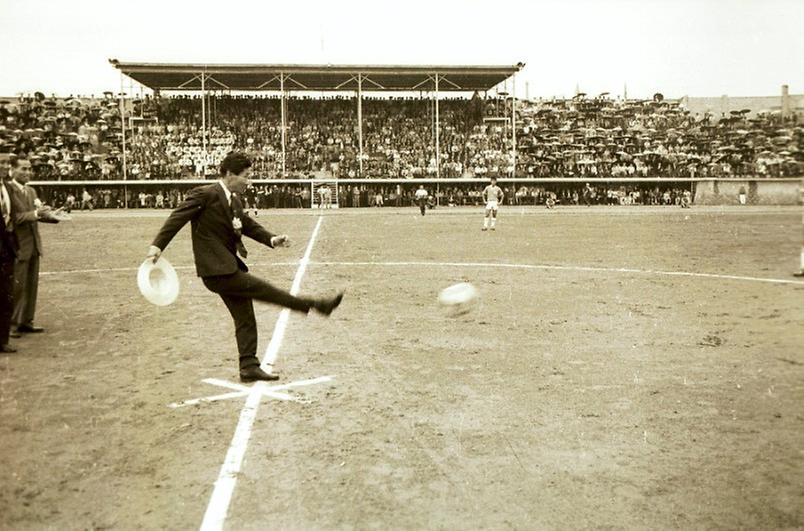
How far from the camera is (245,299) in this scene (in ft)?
22.9

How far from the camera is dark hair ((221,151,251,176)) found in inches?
269

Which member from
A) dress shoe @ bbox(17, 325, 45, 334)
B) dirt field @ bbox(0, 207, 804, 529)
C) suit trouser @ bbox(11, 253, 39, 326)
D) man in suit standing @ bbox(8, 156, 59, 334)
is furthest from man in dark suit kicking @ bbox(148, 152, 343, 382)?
dress shoe @ bbox(17, 325, 45, 334)

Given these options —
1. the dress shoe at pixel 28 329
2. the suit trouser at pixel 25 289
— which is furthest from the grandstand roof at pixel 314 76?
the dress shoe at pixel 28 329

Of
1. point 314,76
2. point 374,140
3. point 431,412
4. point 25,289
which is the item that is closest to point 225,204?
point 431,412

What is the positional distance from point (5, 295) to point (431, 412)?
4913 mm

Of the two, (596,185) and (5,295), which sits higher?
(596,185)

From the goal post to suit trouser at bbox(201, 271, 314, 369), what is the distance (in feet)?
129

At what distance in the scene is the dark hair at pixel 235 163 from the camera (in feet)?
22.4

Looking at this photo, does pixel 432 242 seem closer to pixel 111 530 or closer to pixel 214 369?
pixel 214 369

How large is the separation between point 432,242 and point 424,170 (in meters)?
26.7

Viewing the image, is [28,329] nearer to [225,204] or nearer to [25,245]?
[25,245]

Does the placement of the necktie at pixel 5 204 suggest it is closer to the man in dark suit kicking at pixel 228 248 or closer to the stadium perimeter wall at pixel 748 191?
the man in dark suit kicking at pixel 228 248

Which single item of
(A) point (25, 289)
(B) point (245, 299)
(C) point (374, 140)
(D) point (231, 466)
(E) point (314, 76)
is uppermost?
(E) point (314, 76)

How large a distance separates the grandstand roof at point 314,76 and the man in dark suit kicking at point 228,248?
4020 cm
